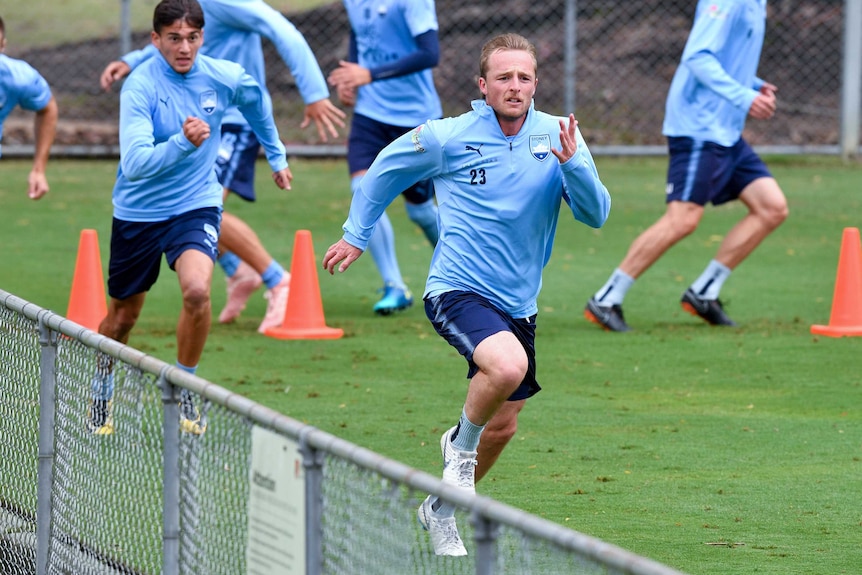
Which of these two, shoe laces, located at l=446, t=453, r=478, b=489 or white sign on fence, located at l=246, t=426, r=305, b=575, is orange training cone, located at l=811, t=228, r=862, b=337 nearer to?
shoe laces, located at l=446, t=453, r=478, b=489

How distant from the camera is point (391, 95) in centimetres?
1028

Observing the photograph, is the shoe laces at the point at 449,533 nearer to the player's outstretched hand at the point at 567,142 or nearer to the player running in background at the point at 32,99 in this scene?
the player's outstretched hand at the point at 567,142

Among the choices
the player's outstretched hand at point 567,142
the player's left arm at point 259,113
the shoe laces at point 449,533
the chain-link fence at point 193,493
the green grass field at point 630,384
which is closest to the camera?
the chain-link fence at point 193,493

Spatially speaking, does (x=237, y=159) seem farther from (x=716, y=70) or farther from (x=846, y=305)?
(x=846, y=305)

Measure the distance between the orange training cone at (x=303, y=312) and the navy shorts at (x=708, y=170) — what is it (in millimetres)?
2286

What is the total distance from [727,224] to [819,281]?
8.72ft

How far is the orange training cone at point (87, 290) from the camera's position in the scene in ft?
29.5

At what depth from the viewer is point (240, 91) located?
23.5ft

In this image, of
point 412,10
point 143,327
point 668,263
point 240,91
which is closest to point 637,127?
point 668,263

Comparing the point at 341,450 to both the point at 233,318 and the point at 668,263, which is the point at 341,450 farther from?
the point at 668,263

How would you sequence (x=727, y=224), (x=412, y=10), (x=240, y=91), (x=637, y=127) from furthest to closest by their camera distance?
1. (x=637, y=127)
2. (x=727, y=224)
3. (x=412, y=10)
4. (x=240, y=91)

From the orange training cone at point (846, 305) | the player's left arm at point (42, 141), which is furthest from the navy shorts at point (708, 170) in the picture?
the player's left arm at point (42, 141)

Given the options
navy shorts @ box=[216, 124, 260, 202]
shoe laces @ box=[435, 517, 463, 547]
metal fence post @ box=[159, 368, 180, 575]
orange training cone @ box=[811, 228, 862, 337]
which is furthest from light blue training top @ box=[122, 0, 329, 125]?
metal fence post @ box=[159, 368, 180, 575]

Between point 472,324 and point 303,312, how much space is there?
4.16 m
